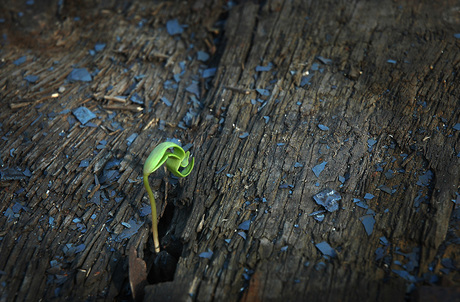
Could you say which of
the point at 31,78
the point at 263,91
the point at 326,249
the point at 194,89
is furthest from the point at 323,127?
the point at 31,78

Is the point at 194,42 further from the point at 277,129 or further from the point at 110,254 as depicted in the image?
the point at 110,254

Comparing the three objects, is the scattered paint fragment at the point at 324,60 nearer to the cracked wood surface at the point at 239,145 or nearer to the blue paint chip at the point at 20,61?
the cracked wood surface at the point at 239,145

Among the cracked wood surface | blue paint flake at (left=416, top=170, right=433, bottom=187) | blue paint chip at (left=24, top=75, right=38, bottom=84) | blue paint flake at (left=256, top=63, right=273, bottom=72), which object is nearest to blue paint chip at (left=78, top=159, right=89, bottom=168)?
the cracked wood surface

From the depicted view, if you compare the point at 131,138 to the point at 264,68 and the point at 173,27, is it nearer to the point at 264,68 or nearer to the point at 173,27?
the point at 264,68

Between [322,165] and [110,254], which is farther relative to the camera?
[322,165]

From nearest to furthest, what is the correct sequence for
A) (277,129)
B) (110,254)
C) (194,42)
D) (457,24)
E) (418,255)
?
1. (418,255)
2. (110,254)
3. (277,129)
4. (457,24)
5. (194,42)

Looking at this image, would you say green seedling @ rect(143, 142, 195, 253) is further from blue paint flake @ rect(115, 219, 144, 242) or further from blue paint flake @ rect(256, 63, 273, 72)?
blue paint flake @ rect(256, 63, 273, 72)

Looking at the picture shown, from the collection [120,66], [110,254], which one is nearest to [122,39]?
[120,66]

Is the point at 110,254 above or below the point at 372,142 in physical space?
below

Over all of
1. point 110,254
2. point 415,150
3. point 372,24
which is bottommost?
point 110,254
